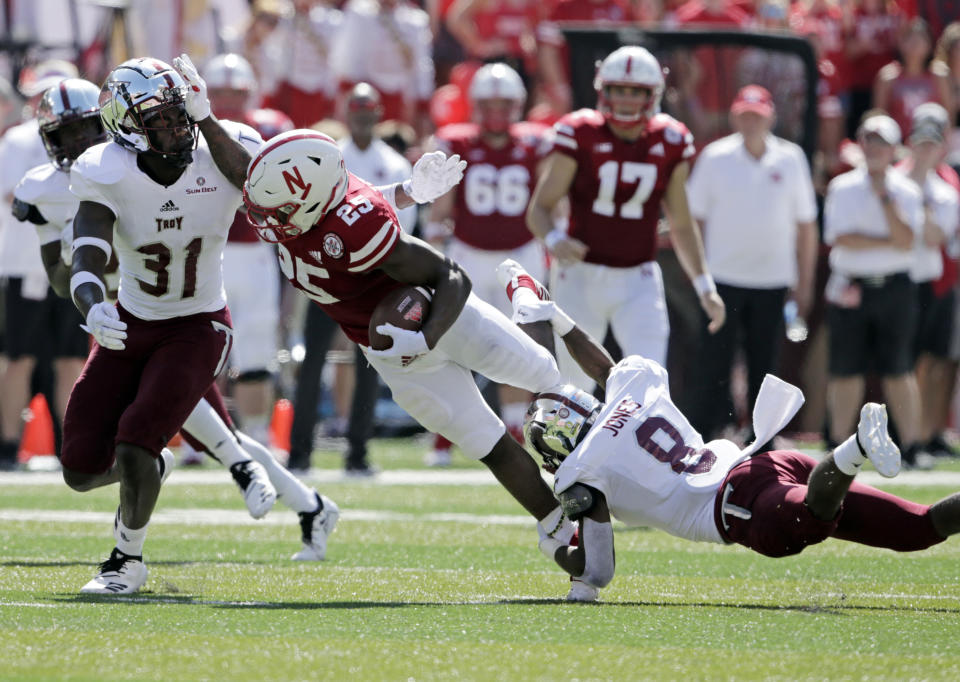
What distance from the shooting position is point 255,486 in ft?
19.6

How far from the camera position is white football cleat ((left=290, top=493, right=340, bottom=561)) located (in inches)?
245

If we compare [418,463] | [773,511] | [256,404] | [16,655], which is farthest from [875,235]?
[16,655]

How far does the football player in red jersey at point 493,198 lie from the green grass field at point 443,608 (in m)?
2.45

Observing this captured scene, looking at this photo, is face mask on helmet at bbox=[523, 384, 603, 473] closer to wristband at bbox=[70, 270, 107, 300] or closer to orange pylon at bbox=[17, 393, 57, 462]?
wristband at bbox=[70, 270, 107, 300]

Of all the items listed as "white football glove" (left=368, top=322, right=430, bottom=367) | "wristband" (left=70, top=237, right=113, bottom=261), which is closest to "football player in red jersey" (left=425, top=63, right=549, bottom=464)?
"wristband" (left=70, top=237, right=113, bottom=261)

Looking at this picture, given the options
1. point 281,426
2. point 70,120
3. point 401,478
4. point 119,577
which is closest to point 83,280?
point 119,577

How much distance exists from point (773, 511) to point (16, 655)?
81.3 inches

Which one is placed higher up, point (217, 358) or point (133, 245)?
point (133, 245)

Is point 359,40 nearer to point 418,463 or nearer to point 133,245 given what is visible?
point 418,463

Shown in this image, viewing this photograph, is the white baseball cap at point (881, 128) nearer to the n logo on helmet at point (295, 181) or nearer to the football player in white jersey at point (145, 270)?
the football player in white jersey at point (145, 270)

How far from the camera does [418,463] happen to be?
10391 millimetres

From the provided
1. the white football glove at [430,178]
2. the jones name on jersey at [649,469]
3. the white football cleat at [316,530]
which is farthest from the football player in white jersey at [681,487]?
the white football cleat at [316,530]

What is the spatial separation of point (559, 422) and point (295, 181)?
42.4 inches

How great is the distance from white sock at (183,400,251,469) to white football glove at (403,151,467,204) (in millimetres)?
1109
